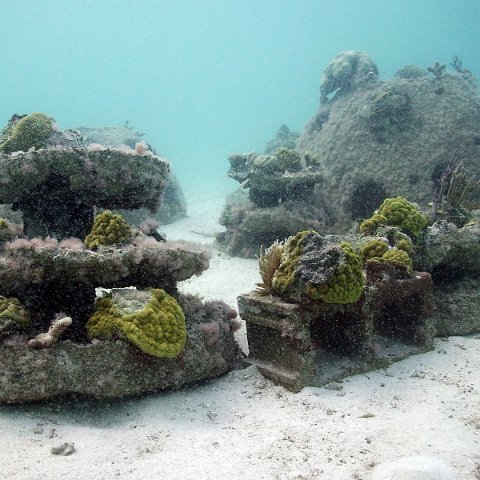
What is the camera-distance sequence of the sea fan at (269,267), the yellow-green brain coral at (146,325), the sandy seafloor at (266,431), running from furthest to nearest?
the sea fan at (269,267)
the yellow-green brain coral at (146,325)
the sandy seafloor at (266,431)

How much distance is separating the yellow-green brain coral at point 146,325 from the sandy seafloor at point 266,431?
2.37 feet

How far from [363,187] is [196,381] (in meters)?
9.66

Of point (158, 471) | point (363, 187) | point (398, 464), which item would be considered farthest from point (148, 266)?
point (363, 187)

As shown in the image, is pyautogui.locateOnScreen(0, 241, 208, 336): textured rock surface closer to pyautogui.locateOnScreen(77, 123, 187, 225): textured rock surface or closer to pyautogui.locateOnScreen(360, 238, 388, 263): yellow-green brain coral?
pyautogui.locateOnScreen(360, 238, 388, 263): yellow-green brain coral

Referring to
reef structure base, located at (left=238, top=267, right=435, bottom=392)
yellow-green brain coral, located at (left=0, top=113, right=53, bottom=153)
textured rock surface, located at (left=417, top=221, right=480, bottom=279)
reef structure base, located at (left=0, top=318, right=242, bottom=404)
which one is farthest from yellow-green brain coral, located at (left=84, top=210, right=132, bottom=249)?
textured rock surface, located at (left=417, top=221, right=480, bottom=279)

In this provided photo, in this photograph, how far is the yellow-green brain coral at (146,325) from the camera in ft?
13.3

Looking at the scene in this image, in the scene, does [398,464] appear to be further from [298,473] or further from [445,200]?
[445,200]

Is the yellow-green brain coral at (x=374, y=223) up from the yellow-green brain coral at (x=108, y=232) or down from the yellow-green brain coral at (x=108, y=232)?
down

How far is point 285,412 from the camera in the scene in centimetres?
425

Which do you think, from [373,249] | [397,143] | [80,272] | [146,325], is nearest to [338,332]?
[373,249]

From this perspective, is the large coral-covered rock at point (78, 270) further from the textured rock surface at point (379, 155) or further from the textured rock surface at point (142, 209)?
the textured rock surface at point (142, 209)

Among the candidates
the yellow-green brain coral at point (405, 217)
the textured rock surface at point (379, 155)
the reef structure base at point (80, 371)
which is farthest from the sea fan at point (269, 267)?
the textured rock surface at point (379, 155)

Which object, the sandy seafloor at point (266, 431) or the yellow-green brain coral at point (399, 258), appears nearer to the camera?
the sandy seafloor at point (266, 431)

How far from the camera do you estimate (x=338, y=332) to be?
5.47 meters
